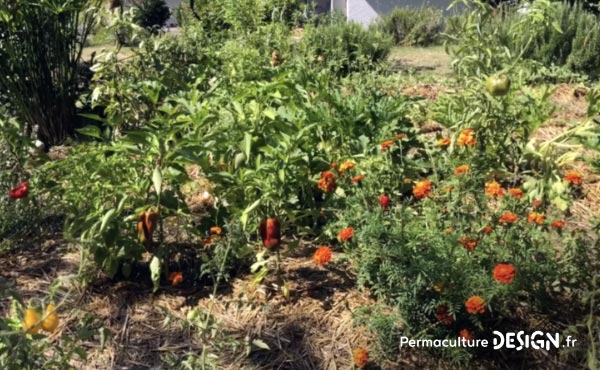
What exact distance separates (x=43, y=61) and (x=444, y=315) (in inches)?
131

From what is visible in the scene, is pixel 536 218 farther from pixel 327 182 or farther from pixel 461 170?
pixel 327 182

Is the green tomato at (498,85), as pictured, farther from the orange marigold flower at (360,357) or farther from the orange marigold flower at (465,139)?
the orange marigold flower at (360,357)

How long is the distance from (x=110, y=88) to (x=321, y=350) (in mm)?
2229

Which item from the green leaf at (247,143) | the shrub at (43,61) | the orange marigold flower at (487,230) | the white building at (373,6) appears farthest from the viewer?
the white building at (373,6)

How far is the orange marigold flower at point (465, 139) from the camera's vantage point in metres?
2.75

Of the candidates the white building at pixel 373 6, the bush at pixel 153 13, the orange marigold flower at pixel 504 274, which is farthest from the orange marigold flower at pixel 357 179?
the bush at pixel 153 13

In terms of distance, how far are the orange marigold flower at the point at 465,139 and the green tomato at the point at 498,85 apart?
0.68 ft

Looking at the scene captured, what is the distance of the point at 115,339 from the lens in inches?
93.2

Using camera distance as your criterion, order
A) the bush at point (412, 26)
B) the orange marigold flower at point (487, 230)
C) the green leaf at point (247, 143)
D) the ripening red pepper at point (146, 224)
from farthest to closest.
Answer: the bush at point (412, 26)
the green leaf at point (247, 143)
the ripening red pepper at point (146, 224)
the orange marigold flower at point (487, 230)

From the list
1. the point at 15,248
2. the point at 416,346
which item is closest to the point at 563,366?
the point at 416,346

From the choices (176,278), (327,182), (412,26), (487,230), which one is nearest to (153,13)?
(412,26)

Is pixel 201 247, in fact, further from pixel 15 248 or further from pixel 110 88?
pixel 110 88

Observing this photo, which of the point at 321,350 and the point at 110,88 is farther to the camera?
the point at 110,88

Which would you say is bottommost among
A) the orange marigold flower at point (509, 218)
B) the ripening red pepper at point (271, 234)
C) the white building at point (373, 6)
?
the ripening red pepper at point (271, 234)
